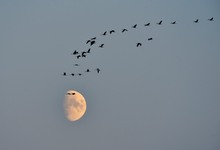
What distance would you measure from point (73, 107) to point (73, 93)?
3615 mm

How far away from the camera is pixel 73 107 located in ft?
323

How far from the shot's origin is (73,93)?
101125mm
